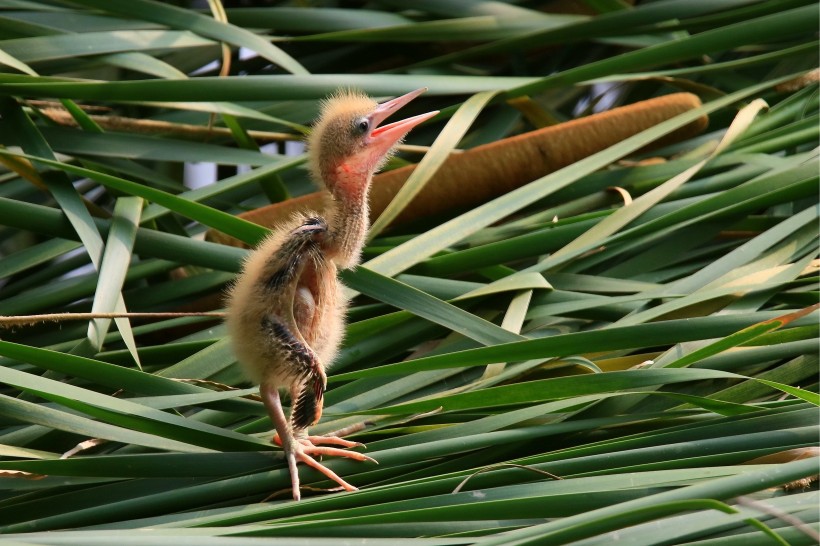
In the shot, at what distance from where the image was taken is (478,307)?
1894mm

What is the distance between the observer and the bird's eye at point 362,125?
168 centimetres

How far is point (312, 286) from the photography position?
1.64m

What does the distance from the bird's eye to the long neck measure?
7 centimetres

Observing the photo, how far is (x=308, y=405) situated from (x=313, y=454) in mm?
75

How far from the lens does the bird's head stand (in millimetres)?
1667

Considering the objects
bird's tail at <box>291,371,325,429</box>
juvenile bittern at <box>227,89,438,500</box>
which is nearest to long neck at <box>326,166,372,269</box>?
juvenile bittern at <box>227,89,438,500</box>

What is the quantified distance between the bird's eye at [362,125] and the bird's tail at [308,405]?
433mm

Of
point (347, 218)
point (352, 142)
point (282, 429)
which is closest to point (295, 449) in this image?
point (282, 429)

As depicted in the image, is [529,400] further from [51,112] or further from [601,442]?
[51,112]

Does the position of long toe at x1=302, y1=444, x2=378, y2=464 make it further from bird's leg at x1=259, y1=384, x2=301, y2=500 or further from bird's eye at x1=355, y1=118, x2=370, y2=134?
bird's eye at x1=355, y1=118, x2=370, y2=134

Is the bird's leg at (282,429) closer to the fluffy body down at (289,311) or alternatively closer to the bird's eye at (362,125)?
the fluffy body down at (289,311)

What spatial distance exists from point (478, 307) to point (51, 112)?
3.15ft

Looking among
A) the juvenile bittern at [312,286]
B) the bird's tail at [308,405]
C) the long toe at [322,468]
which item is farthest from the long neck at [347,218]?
the long toe at [322,468]

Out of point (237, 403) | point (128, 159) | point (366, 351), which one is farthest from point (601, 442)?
point (128, 159)
